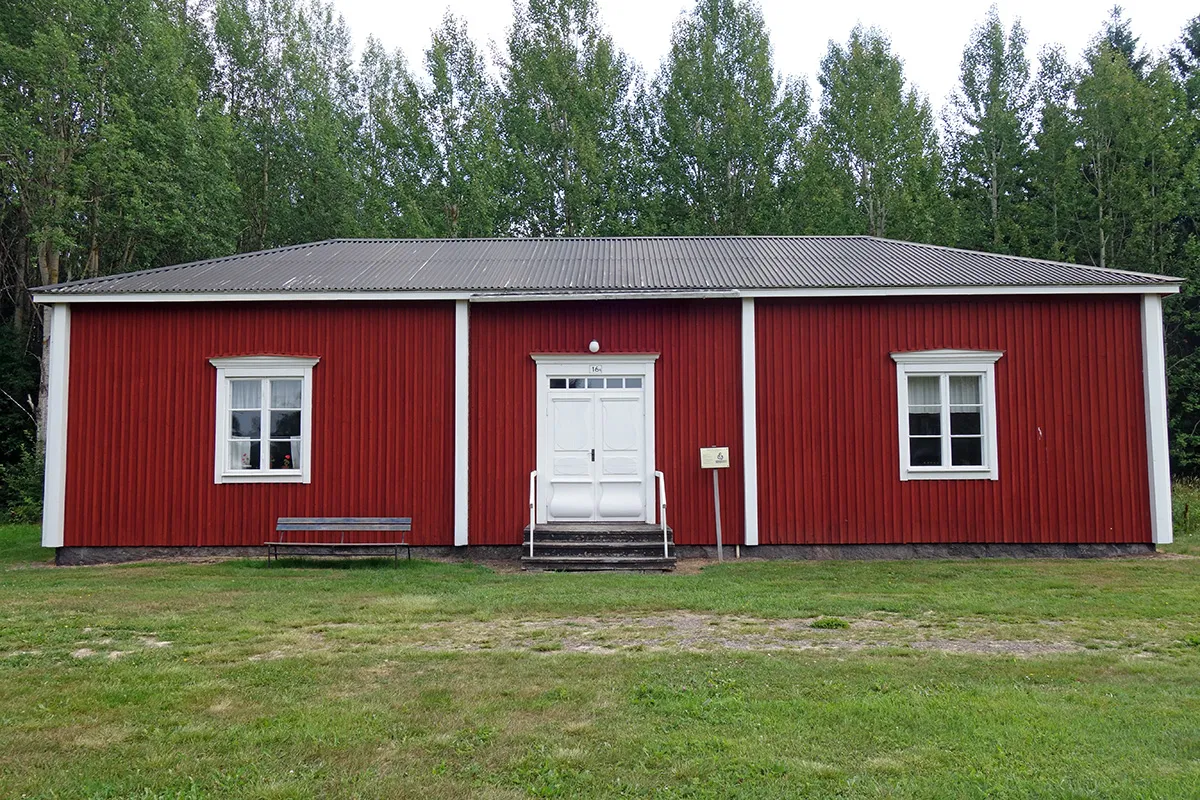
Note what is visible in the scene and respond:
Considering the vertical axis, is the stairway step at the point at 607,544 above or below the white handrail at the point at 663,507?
below

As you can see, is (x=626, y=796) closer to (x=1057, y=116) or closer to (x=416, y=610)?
(x=416, y=610)

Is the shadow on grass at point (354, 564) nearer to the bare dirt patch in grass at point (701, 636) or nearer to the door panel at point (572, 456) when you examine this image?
the door panel at point (572, 456)

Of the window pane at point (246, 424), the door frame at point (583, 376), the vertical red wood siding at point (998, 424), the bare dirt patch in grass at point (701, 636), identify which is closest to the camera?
the bare dirt patch in grass at point (701, 636)

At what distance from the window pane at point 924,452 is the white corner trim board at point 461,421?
6185 mm

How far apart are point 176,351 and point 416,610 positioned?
662cm

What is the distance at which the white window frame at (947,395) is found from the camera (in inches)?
483

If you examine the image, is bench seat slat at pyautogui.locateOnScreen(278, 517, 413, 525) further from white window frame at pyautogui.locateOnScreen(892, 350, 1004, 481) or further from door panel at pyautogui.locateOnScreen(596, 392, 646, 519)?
white window frame at pyautogui.locateOnScreen(892, 350, 1004, 481)

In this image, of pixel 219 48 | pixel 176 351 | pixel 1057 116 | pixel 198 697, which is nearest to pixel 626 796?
pixel 198 697

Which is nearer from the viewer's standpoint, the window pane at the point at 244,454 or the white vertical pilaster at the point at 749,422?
the white vertical pilaster at the point at 749,422

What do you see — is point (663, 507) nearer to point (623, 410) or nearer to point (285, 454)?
point (623, 410)

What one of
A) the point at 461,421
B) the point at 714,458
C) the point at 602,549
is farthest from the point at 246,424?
the point at 714,458

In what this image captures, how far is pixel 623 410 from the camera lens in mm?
12555

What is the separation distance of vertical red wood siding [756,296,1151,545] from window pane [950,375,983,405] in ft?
0.97

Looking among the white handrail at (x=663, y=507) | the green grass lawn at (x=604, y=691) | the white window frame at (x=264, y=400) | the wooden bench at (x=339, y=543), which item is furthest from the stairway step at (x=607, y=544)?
the white window frame at (x=264, y=400)
